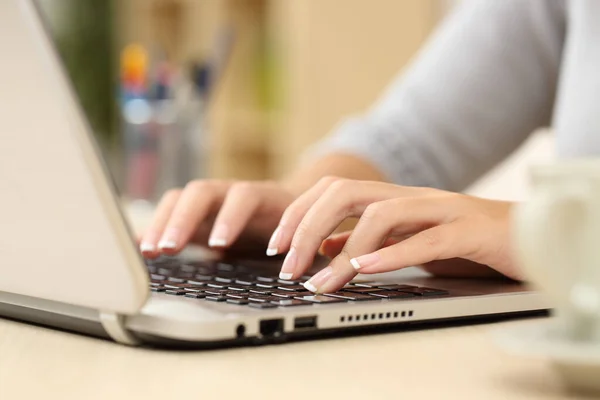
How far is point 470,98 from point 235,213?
59 centimetres

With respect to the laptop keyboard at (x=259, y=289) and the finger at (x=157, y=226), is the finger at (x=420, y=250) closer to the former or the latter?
the laptop keyboard at (x=259, y=289)

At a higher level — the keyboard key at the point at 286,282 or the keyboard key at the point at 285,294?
the keyboard key at the point at 285,294

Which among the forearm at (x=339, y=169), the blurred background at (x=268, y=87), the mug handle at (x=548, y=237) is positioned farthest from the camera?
the blurred background at (x=268, y=87)

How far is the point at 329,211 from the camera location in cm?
64

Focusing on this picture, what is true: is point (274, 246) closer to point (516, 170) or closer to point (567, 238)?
point (567, 238)

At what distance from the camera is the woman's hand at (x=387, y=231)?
1.93 feet

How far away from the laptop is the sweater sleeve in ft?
2.30

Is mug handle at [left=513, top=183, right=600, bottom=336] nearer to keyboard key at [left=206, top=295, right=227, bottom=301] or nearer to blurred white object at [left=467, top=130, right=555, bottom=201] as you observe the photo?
keyboard key at [left=206, top=295, right=227, bottom=301]

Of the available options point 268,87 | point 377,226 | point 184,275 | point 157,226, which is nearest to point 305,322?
point 377,226

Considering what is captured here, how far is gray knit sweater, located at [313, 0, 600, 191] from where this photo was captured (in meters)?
1.25

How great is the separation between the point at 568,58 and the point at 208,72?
1.07 m

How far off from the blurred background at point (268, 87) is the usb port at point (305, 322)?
1.08m

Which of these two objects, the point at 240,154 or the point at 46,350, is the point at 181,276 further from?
the point at 240,154

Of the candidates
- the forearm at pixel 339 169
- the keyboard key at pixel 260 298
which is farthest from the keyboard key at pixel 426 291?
the forearm at pixel 339 169
